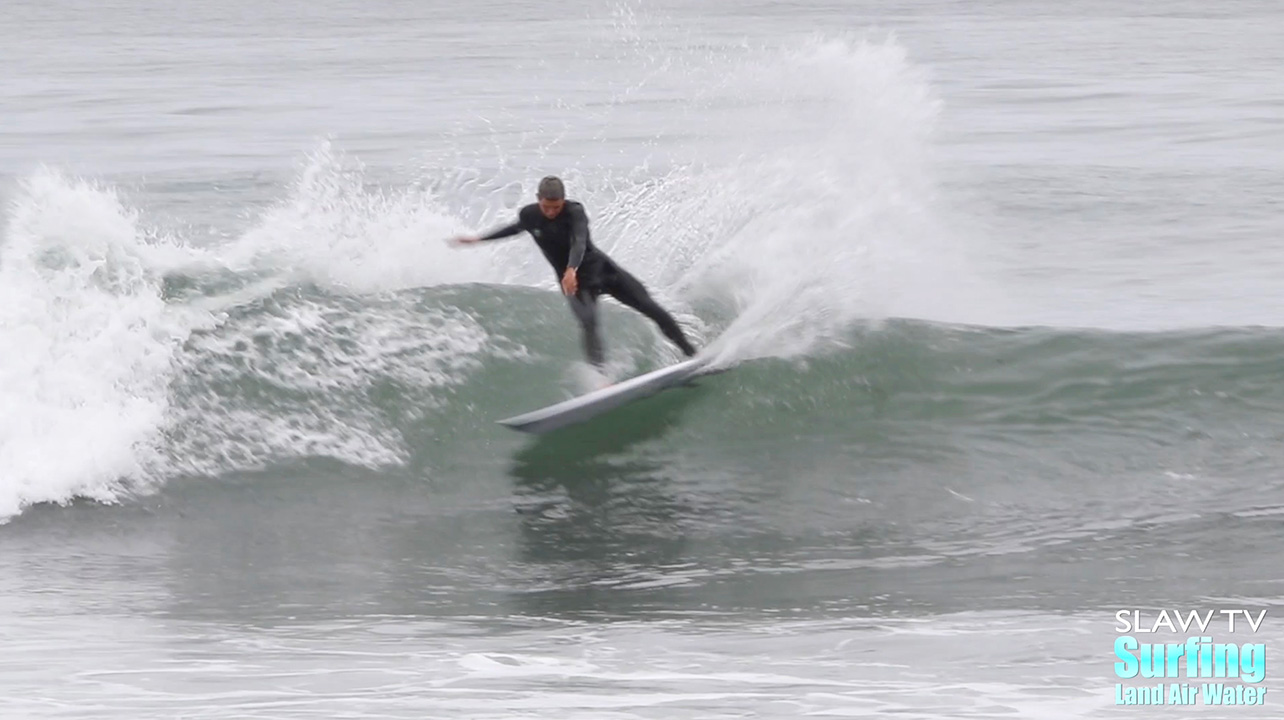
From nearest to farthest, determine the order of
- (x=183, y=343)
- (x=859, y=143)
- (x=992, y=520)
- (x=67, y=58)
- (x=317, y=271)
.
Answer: (x=992, y=520) < (x=183, y=343) < (x=317, y=271) < (x=859, y=143) < (x=67, y=58)

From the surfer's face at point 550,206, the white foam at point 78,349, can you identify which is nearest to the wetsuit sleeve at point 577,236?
the surfer's face at point 550,206

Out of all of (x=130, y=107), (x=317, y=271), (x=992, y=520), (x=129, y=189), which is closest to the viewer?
(x=992, y=520)

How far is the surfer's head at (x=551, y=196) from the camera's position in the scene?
387 inches

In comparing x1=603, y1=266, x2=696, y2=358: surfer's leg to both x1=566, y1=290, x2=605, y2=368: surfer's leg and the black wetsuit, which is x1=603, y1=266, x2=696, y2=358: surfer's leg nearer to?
the black wetsuit

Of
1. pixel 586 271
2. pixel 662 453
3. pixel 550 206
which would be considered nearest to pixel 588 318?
pixel 586 271

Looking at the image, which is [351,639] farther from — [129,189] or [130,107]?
[130,107]

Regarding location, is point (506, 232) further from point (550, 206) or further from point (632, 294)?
point (632, 294)

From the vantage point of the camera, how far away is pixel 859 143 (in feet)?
43.1

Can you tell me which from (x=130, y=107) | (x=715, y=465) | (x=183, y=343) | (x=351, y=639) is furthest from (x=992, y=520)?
(x=130, y=107)

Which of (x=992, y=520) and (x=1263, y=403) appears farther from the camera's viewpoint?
(x=1263, y=403)

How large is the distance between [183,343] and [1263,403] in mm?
7512

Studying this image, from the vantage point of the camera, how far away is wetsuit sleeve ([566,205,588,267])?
9.76 meters

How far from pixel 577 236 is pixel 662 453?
1574 mm

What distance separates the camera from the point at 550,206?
990 centimetres
